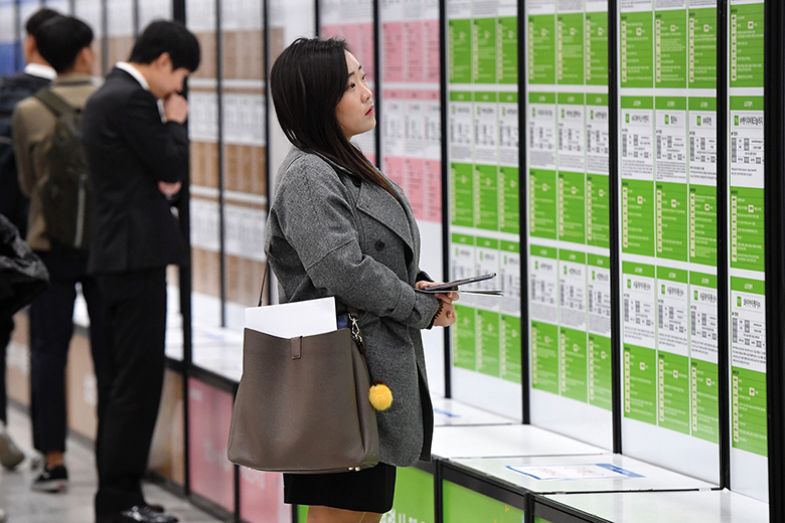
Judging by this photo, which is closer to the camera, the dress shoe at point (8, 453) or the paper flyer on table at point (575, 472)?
the paper flyer on table at point (575, 472)

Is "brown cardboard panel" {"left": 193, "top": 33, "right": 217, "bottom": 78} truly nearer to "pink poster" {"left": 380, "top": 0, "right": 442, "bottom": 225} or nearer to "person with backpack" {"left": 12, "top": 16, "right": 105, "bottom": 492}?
"person with backpack" {"left": 12, "top": 16, "right": 105, "bottom": 492}

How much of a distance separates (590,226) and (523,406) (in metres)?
0.68

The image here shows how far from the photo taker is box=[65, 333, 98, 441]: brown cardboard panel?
689 centimetres

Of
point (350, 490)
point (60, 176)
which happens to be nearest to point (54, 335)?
point (60, 176)

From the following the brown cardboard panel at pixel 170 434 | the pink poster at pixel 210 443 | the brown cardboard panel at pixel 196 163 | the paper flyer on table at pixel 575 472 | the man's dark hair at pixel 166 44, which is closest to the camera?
the paper flyer on table at pixel 575 472

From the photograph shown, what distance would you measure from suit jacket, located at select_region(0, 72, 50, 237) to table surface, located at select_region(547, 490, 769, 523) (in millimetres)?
3590

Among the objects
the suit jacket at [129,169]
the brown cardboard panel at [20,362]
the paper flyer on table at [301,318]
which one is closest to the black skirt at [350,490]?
the paper flyer on table at [301,318]

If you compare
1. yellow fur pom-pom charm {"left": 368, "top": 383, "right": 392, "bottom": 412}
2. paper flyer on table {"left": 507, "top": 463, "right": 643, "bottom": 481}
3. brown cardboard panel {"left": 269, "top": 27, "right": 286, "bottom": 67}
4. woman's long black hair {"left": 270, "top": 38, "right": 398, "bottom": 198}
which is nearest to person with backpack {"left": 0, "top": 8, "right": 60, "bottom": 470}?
brown cardboard panel {"left": 269, "top": 27, "right": 286, "bottom": 67}

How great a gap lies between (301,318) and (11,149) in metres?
3.59

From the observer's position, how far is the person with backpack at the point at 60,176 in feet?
19.4

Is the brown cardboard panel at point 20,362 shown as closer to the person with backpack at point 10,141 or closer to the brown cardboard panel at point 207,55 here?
the person with backpack at point 10,141

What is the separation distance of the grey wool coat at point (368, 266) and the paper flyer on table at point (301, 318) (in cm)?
4

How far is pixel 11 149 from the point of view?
6.35m

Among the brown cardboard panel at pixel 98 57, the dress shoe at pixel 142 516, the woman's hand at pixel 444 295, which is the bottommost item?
the dress shoe at pixel 142 516
